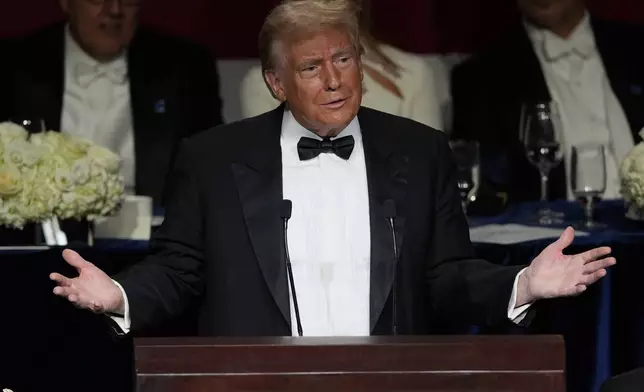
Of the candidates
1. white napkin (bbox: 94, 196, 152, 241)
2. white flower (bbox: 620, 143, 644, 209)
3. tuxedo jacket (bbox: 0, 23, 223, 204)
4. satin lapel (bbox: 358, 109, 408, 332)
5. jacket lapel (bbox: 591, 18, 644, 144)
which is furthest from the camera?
jacket lapel (bbox: 591, 18, 644, 144)

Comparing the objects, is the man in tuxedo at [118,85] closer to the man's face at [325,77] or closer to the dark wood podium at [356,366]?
the man's face at [325,77]

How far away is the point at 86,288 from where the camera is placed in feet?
6.66

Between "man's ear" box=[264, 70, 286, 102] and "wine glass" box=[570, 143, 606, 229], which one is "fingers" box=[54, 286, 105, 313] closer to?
"man's ear" box=[264, 70, 286, 102]

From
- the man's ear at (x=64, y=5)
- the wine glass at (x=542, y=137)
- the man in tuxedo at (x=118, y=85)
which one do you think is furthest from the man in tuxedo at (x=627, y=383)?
the man's ear at (x=64, y=5)

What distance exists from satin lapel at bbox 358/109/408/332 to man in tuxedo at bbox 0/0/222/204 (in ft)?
6.65

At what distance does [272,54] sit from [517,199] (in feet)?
7.04

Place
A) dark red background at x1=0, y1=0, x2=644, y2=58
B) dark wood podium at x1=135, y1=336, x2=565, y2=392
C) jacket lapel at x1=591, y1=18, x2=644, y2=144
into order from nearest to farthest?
dark wood podium at x1=135, y1=336, x2=565, y2=392 → jacket lapel at x1=591, y1=18, x2=644, y2=144 → dark red background at x1=0, y1=0, x2=644, y2=58

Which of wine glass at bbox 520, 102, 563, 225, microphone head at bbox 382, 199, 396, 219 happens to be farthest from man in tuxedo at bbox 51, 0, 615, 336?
wine glass at bbox 520, 102, 563, 225

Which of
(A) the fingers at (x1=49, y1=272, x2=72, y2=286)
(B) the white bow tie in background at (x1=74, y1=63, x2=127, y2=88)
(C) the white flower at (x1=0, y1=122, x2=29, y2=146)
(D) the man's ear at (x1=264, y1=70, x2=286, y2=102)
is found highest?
(B) the white bow tie in background at (x1=74, y1=63, x2=127, y2=88)

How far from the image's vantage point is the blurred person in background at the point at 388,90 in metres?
4.07

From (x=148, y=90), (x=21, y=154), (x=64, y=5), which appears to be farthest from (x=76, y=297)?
(x=64, y=5)

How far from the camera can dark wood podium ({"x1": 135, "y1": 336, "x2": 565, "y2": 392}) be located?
5.21 feet

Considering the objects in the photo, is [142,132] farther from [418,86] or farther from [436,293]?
[436,293]

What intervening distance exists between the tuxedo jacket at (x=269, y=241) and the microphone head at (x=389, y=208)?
50 millimetres
